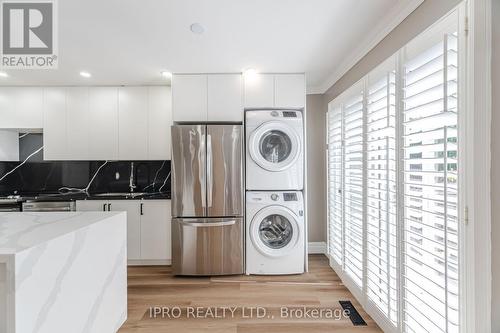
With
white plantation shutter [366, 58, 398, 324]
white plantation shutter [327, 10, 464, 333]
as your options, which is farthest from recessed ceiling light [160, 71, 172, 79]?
white plantation shutter [366, 58, 398, 324]

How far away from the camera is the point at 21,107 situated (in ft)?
11.4

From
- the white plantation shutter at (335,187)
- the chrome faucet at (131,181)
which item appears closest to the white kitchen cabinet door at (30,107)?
the chrome faucet at (131,181)

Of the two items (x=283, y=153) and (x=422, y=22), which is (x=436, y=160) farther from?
(x=283, y=153)

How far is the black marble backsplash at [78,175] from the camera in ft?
12.3

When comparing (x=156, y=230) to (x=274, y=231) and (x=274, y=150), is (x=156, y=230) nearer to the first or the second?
(x=274, y=231)

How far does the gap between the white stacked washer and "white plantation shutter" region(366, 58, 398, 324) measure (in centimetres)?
95

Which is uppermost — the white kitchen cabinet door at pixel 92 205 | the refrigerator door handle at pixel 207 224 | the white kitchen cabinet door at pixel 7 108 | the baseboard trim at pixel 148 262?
the white kitchen cabinet door at pixel 7 108

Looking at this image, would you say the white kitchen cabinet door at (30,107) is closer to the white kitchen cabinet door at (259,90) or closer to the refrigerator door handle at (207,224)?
the refrigerator door handle at (207,224)

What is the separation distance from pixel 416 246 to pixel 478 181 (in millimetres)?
520

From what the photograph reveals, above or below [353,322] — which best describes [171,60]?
above

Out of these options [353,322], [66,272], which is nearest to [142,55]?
[66,272]

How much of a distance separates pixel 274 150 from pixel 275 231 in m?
0.95

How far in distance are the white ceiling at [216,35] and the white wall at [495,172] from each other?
72 cm

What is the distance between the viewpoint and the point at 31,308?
45.0 inches
